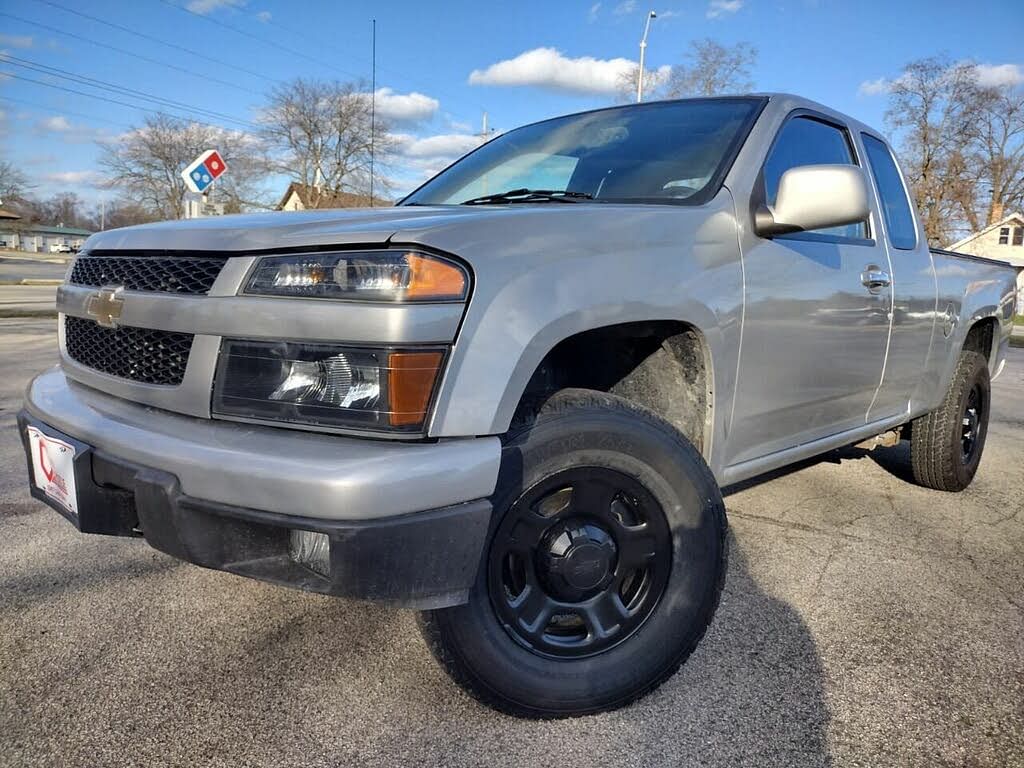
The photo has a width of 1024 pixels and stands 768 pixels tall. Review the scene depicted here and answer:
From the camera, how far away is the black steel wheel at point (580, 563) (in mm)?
1756

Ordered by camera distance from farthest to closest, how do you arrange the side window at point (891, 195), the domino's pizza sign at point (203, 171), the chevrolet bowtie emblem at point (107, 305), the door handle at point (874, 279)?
the domino's pizza sign at point (203, 171), the side window at point (891, 195), the door handle at point (874, 279), the chevrolet bowtie emblem at point (107, 305)

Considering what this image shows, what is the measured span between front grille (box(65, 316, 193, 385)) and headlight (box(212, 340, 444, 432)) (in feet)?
0.63

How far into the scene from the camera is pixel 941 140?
134ft

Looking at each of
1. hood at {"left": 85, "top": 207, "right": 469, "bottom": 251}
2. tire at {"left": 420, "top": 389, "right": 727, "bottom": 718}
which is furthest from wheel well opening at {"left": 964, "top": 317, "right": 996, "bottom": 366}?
hood at {"left": 85, "top": 207, "right": 469, "bottom": 251}

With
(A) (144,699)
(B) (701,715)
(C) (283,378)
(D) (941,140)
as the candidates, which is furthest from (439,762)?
(D) (941,140)

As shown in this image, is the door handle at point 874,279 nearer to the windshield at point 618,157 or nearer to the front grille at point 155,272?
the windshield at point 618,157

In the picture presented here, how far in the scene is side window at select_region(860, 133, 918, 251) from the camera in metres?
3.23

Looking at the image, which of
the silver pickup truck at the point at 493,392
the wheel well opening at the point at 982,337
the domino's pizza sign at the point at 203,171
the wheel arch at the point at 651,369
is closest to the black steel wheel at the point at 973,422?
the wheel well opening at the point at 982,337

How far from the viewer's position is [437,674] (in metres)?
2.03

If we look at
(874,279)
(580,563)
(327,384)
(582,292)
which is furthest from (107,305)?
(874,279)

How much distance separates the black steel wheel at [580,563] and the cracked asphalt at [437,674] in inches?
9.4

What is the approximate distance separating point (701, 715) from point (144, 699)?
1441 mm

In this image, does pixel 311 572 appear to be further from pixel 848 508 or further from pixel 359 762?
pixel 848 508

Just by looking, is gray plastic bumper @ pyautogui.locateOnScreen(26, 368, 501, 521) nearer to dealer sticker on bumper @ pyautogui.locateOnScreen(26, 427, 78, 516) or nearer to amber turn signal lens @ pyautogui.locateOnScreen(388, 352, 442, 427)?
amber turn signal lens @ pyautogui.locateOnScreen(388, 352, 442, 427)
